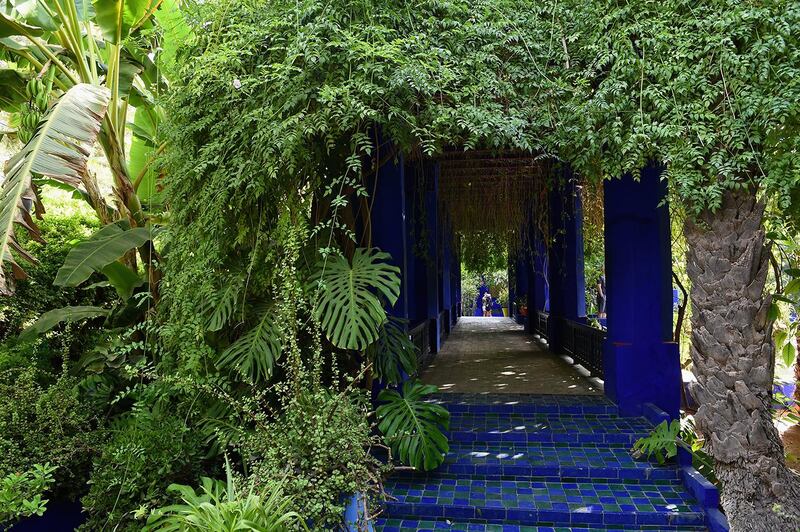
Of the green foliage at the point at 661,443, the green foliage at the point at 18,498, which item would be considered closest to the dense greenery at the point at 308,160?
the green foliage at the point at 18,498

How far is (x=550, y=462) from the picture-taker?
4363 millimetres

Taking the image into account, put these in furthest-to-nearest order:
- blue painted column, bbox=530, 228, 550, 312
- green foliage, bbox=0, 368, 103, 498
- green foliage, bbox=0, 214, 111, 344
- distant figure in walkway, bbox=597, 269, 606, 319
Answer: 1. distant figure in walkway, bbox=597, 269, 606, 319
2. blue painted column, bbox=530, 228, 550, 312
3. green foliage, bbox=0, 214, 111, 344
4. green foliage, bbox=0, 368, 103, 498

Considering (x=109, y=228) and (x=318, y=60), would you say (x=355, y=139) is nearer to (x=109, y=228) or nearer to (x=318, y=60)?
(x=318, y=60)

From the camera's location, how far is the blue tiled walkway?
12.3 ft

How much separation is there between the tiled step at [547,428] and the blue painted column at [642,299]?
346 millimetres

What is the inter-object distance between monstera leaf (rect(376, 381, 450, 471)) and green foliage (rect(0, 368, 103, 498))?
7.78ft

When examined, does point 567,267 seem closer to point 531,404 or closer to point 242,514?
point 531,404

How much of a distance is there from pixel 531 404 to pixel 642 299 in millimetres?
1557

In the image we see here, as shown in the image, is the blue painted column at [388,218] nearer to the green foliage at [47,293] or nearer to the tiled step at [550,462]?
the tiled step at [550,462]

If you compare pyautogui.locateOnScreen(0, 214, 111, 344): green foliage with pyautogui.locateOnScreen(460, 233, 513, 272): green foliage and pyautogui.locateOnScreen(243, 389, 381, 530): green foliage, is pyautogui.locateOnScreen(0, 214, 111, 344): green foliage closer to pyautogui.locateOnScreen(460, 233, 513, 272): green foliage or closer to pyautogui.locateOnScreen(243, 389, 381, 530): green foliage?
pyautogui.locateOnScreen(243, 389, 381, 530): green foliage

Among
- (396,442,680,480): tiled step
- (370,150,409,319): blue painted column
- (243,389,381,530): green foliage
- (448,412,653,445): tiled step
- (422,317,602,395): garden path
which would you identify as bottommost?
(396,442,680,480): tiled step

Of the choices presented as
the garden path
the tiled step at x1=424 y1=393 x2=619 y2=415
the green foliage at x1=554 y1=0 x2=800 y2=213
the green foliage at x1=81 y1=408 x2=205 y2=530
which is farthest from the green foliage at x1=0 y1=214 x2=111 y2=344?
the green foliage at x1=554 y1=0 x2=800 y2=213

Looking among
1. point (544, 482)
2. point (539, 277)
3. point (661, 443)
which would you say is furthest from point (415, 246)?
point (539, 277)

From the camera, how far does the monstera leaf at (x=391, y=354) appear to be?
4465mm
